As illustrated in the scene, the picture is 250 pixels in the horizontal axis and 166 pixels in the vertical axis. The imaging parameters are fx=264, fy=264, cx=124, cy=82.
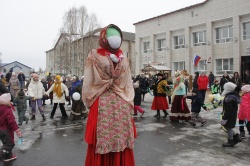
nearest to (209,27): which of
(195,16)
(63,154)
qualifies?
(195,16)

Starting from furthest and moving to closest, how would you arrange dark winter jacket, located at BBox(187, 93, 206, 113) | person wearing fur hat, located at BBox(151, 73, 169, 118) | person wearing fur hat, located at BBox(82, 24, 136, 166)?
1. person wearing fur hat, located at BBox(151, 73, 169, 118)
2. dark winter jacket, located at BBox(187, 93, 206, 113)
3. person wearing fur hat, located at BBox(82, 24, 136, 166)

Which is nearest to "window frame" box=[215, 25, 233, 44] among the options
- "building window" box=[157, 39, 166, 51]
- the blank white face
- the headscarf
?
"building window" box=[157, 39, 166, 51]

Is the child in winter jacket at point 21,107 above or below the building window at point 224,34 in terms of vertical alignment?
below

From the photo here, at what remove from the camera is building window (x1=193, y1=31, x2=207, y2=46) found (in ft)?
89.8

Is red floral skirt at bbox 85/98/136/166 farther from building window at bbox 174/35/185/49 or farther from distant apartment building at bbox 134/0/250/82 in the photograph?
Answer: building window at bbox 174/35/185/49

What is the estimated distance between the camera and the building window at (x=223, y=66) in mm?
24844

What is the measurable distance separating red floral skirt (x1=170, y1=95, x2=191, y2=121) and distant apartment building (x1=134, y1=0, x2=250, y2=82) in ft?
52.1

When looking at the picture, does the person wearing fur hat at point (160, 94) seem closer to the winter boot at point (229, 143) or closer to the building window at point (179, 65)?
the winter boot at point (229, 143)

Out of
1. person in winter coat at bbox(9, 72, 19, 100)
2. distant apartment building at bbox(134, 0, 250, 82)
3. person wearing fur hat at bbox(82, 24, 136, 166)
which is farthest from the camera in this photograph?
distant apartment building at bbox(134, 0, 250, 82)

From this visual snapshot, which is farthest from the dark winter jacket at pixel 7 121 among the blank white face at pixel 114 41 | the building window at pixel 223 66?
the building window at pixel 223 66

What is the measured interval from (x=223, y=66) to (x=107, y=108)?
2416 centimetres

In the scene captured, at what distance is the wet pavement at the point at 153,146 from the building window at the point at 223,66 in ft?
56.4

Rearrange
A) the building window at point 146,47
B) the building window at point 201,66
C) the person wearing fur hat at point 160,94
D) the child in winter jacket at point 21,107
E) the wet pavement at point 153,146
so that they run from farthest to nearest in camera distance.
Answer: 1. the building window at point 146,47
2. the building window at point 201,66
3. the person wearing fur hat at point 160,94
4. the child in winter jacket at point 21,107
5. the wet pavement at point 153,146

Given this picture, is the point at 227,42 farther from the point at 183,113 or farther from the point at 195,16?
the point at 183,113
